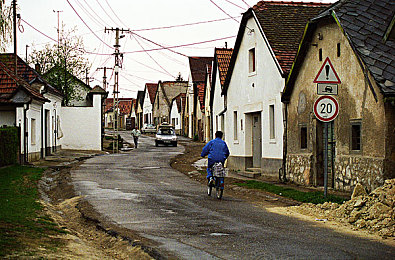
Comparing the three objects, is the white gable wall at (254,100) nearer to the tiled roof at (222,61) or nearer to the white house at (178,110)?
the tiled roof at (222,61)

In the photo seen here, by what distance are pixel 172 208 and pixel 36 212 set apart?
10.1 ft

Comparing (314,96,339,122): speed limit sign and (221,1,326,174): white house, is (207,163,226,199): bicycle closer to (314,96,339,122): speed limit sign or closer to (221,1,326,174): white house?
(314,96,339,122): speed limit sign

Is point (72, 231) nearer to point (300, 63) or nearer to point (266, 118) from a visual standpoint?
point (300, 63)

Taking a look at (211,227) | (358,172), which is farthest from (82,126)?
(211,227)

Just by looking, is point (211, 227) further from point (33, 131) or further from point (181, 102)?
point (181, 102)

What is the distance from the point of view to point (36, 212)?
1193 centimetres

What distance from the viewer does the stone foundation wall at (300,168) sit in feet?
59.6

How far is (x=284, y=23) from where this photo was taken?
22.8 metres

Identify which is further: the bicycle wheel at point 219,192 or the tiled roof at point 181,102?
the tiled roof at point 181,102

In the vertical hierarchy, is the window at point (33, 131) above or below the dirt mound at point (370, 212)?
above

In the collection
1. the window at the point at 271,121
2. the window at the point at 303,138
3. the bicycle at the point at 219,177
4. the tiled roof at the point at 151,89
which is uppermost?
the tiled roof at the point at 151,89

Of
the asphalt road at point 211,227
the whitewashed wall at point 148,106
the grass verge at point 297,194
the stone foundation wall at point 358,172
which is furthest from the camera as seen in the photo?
the whitewashed wall at point 148,106

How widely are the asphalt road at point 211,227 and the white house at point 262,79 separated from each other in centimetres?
482

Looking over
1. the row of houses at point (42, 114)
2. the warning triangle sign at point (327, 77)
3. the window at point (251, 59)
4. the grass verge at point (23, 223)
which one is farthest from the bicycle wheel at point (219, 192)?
the window at point (251, 59)
